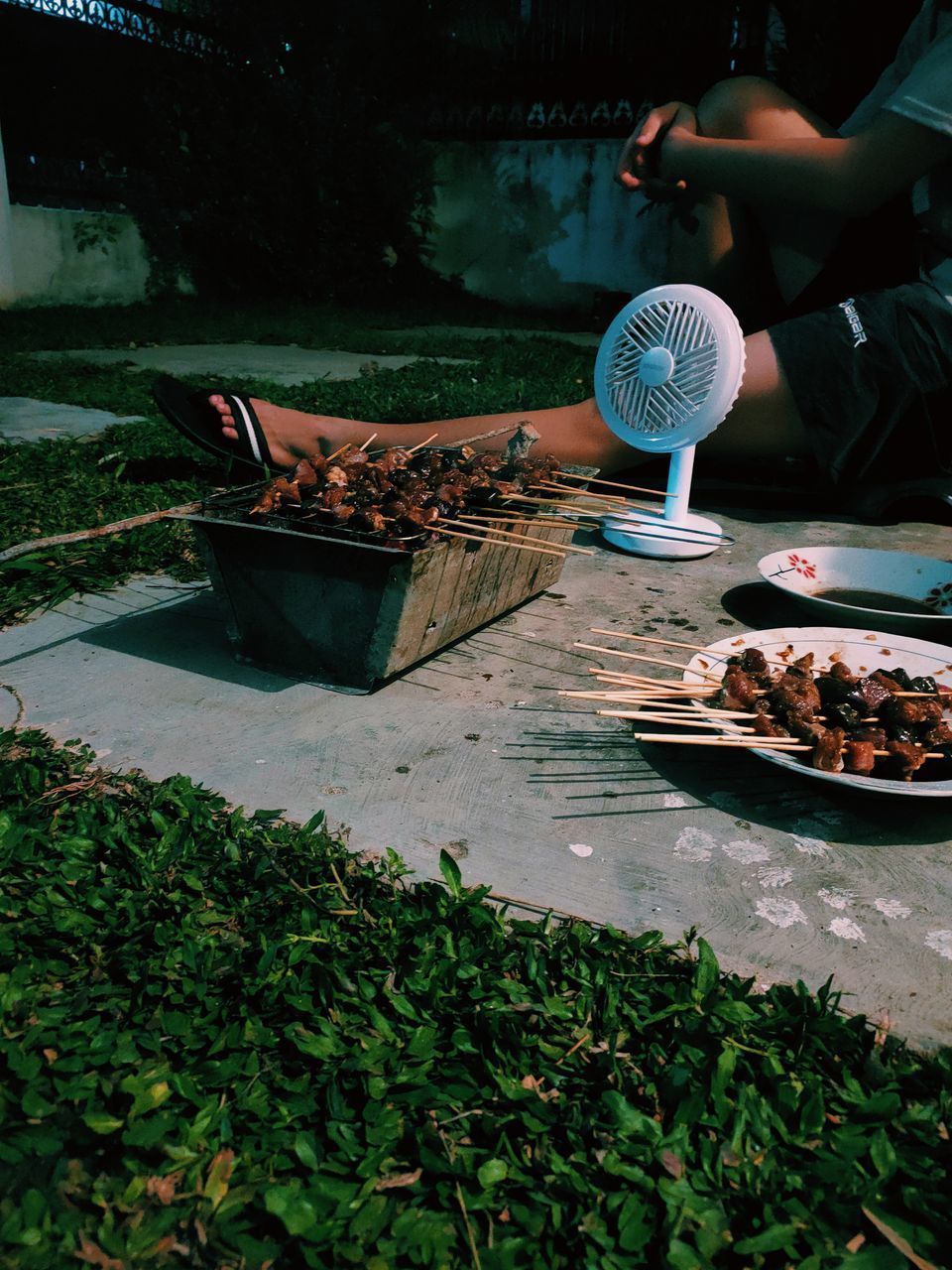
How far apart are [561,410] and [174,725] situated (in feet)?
7.29

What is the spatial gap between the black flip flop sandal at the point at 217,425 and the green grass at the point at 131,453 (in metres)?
0.33

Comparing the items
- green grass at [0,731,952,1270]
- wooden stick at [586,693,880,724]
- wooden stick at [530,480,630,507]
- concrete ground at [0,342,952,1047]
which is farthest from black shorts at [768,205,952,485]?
green grass at [0,731,952,1270]

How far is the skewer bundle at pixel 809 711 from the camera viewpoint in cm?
197

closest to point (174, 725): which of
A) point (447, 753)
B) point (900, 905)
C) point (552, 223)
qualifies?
point (447, 753)

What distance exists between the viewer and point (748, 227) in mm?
4500

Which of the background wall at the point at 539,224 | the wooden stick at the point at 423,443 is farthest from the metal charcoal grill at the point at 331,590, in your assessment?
the background wall at the point at 539,224

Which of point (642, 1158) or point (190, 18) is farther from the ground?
point (190, 18)

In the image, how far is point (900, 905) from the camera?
1.78 metres

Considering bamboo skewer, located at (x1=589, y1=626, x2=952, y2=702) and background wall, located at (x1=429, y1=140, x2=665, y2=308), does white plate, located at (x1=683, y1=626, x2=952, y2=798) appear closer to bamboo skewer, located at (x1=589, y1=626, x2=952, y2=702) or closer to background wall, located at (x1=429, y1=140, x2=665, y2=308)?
bamboo skewer, located at (x1=589, y1=626, x2=952, y2=702)

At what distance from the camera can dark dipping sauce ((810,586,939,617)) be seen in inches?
117

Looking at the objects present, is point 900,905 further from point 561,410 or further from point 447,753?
point 561,410

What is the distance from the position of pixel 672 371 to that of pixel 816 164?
114 cm

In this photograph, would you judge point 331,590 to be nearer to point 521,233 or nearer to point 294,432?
point 294,432

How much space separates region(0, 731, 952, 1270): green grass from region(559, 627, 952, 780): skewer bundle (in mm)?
537
